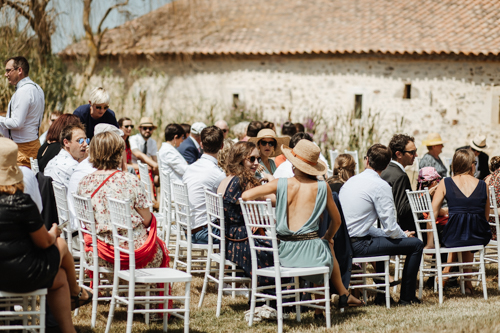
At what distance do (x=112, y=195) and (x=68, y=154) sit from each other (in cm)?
122

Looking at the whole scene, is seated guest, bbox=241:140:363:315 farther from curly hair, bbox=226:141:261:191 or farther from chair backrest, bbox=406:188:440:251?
chair backrest, bbox=406:188:440:251

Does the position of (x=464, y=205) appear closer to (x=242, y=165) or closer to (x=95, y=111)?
(x=242, y=165)

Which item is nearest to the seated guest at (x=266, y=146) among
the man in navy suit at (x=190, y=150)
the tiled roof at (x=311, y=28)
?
the man in navy suit at (x=190, y=150)

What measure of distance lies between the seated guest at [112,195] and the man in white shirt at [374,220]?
5.80ft

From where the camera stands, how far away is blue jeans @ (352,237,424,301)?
5.09 metres

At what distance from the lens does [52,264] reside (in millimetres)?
3541

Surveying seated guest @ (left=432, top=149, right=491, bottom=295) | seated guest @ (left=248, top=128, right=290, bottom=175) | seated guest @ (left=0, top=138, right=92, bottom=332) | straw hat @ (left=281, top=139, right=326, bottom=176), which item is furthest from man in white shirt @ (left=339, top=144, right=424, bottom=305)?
seated guest @ (left=0, top=138, right=92, bottom=332)

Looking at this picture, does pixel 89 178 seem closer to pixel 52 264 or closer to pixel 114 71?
pixel 52 264

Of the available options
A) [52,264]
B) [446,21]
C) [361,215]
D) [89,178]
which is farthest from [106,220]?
[446,21]

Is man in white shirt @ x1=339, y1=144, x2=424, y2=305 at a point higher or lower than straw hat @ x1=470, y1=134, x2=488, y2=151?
lower

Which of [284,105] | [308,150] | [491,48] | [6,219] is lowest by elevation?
[6,219]

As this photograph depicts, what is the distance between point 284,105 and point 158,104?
177 inches

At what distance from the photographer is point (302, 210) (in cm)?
450

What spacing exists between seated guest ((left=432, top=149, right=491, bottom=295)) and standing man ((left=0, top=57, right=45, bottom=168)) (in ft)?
13.2
